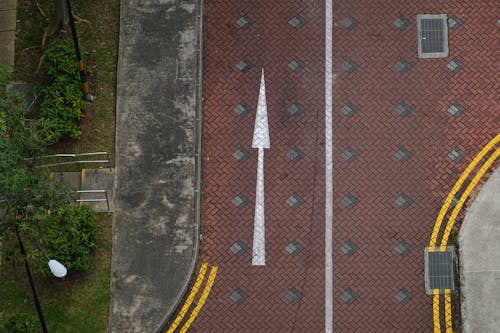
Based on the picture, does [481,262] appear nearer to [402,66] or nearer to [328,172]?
[328,172]

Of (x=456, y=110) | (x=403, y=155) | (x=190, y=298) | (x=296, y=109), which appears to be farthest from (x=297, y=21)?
(x=190, y=298)

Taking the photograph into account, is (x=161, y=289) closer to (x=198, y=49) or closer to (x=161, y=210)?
(x=161, y=210)

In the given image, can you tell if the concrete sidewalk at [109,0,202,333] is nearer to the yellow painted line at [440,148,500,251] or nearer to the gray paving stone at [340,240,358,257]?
the gray paving stone at [340,240,358,257]

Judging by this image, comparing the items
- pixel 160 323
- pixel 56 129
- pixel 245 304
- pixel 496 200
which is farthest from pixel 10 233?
pixel 496 200

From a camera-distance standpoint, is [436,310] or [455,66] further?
[455,66]

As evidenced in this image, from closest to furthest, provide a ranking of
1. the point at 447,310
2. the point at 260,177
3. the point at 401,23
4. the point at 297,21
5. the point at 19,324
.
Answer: the point at 19,324
the point at 447,310
the point at 260,177
the point at 401,23
the point at 297,21

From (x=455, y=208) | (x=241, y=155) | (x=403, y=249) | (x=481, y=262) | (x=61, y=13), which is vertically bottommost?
(x=481, y=262)
